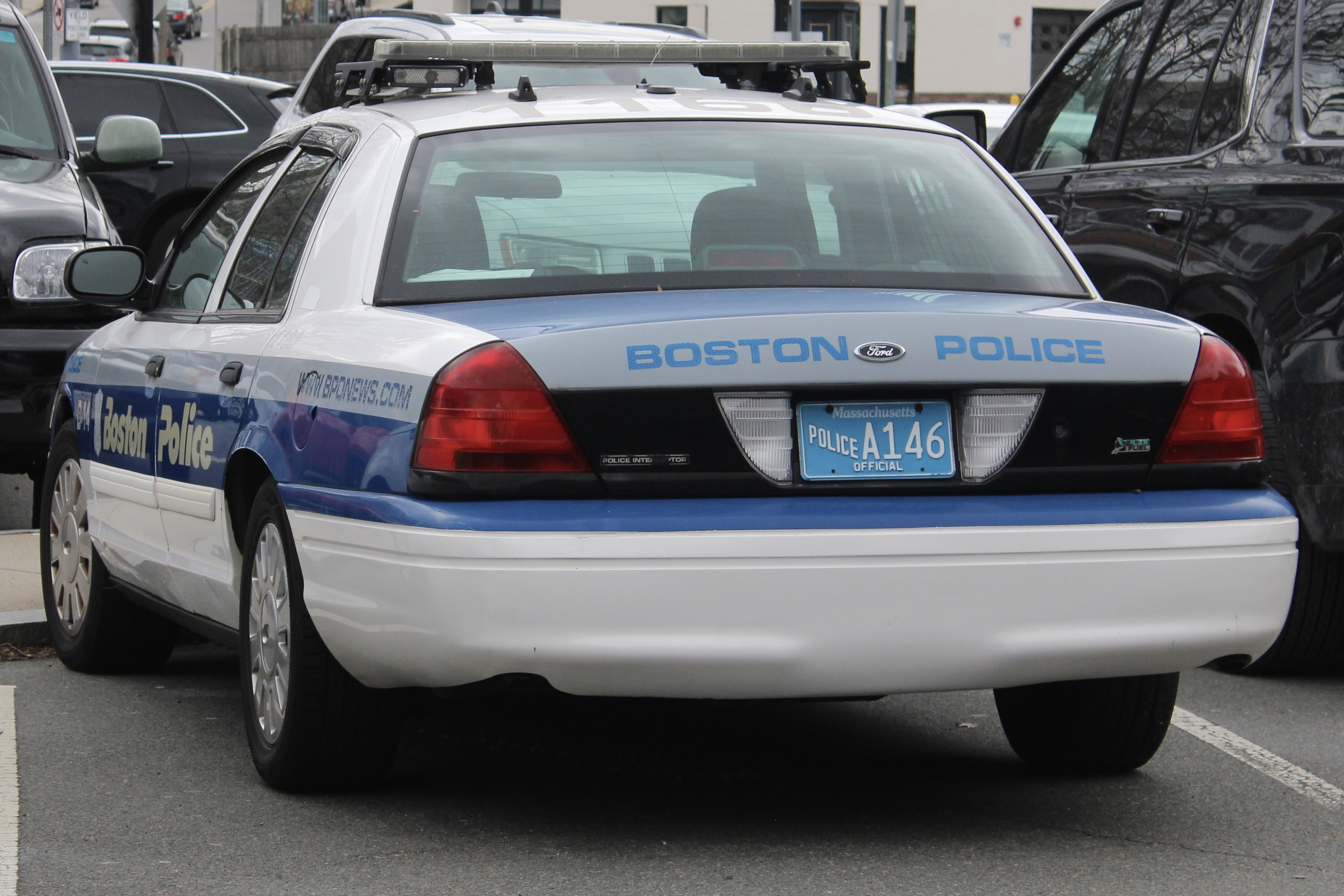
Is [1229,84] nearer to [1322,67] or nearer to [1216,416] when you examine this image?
[1322,67]

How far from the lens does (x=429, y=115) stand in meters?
4.90

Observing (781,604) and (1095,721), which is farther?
(1095,721)

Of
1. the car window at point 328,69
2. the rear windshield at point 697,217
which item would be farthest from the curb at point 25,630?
the car window at point 328,69

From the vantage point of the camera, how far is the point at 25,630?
21.5 feet

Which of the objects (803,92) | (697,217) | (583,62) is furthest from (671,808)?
(583,62)

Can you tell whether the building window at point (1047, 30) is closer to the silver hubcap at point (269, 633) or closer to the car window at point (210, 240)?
the car window at point (210, 240)

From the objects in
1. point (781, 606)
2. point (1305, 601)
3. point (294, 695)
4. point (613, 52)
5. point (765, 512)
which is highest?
point (613, 52)

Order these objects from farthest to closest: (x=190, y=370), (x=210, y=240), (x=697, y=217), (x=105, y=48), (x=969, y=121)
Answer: (x=105, y=48)
(x=969, y=121)
(x=210, y=240)
(x=190, y=370)
(x=697, y=217)

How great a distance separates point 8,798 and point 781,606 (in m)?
1.86

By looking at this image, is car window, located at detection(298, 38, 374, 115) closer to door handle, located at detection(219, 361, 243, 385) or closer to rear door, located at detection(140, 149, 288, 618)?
rear door, located at detection(140, 149, 288, 618)

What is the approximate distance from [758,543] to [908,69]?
3915cm

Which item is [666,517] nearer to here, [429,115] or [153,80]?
[429,115]

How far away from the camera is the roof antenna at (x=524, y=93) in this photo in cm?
502

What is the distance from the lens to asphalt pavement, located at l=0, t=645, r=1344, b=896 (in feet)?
13.2
